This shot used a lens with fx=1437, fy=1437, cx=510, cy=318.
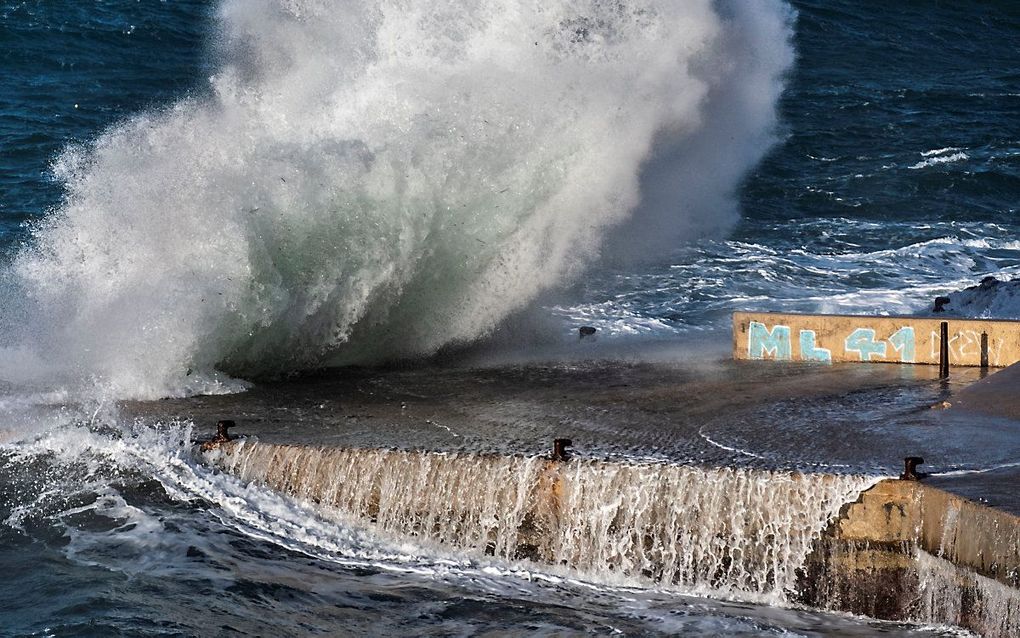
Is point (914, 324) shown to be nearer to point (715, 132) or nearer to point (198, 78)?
point (715, 132)

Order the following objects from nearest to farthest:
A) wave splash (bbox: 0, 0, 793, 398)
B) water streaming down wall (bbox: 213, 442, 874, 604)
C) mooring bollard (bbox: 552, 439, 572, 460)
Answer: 1. water streaming down wall (bbox: 213, 442, 874, 604)
2. mooring bollard (bbox: 552, 439, 572, 460)
3. wave splash (bbox: 0, 0, 793, 398)

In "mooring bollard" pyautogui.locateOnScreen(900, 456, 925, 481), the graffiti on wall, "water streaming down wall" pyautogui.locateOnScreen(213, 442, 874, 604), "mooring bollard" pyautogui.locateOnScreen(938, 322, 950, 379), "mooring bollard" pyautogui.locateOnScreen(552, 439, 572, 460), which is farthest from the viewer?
the graffiti on wall

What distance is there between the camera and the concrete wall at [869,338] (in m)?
12.5

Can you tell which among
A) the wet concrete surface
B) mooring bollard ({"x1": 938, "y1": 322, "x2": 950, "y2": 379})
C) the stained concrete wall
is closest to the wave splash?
the wet concrete surface

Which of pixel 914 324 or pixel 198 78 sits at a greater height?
pixel 198 78

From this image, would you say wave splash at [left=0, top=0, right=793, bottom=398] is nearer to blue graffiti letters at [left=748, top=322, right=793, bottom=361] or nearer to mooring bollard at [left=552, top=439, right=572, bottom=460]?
blue graffiti letters at [left=748, top=322, right=793, bottom=361]

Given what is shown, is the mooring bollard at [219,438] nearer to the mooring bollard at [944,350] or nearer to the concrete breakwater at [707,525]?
the concrete breakwater at [707,525]

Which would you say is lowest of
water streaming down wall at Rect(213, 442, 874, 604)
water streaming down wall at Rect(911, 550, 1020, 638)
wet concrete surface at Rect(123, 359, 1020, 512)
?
water streaming down wall at Rect(911, 550, 1020, 638)

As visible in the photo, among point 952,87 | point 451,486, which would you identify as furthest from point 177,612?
point 952,87

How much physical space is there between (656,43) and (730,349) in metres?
4.28

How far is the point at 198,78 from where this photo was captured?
25.7 m

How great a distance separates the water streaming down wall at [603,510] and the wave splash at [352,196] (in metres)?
A: 3.22

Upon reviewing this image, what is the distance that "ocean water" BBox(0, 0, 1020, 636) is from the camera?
9.17 m

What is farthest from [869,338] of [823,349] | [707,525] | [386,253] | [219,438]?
[219,438]
